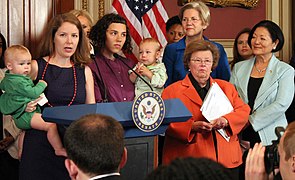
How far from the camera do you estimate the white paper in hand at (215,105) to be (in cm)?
367

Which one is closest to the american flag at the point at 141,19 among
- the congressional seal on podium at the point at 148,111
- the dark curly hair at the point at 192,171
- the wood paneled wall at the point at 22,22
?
the wood paneled wall at the point at 22,22

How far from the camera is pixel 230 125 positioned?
3744 mm

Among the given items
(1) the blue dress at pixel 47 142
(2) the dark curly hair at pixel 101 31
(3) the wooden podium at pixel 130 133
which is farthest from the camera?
(2) the dark curly hair at pixel 101 31

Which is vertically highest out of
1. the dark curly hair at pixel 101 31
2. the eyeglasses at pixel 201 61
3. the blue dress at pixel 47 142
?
the dark curly hair at pixel 101 31

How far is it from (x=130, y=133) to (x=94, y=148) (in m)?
0.96

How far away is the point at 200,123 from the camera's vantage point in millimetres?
3611

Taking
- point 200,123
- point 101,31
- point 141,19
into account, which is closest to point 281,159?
point 200,123

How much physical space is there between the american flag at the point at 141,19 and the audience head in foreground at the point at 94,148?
318cm

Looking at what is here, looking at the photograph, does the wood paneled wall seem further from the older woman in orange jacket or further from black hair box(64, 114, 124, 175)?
black hair box(64, 114, 124, 175)

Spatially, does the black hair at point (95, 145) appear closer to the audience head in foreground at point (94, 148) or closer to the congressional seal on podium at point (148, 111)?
the audience head in foreground at point (94, 148)

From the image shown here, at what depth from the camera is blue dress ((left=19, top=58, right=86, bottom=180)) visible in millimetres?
3209

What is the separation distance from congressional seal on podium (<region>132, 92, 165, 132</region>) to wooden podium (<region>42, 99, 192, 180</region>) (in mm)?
33

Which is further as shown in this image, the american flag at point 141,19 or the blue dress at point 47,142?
the american flag at point 141,19

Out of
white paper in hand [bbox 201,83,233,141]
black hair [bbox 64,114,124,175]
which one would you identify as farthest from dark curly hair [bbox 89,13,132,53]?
black hair [bbox 64,114,124,175]
